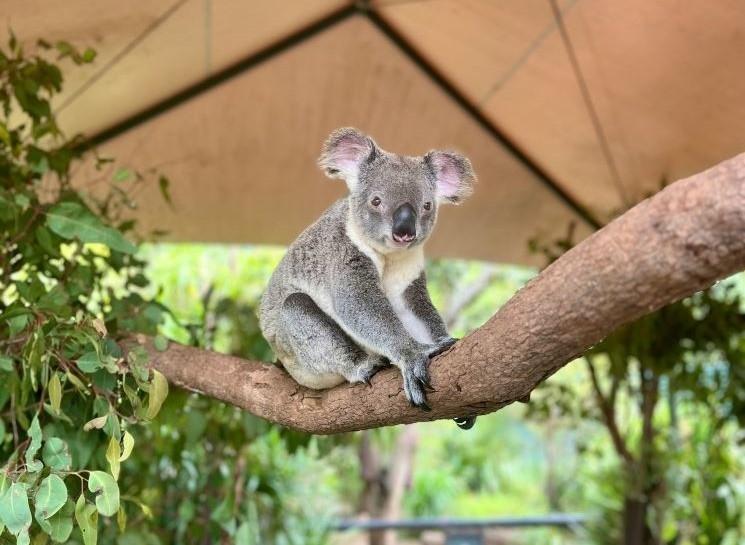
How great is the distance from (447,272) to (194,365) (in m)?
6.59

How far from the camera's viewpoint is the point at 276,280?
8.77 ft

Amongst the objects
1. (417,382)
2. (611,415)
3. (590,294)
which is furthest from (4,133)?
(611,415)

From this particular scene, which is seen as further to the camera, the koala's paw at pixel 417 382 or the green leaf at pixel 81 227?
the green leaf at pixel 81 227

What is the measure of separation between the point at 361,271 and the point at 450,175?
425mm

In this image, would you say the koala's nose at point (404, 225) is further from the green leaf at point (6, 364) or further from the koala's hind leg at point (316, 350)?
the green leaf at point (6, 364)

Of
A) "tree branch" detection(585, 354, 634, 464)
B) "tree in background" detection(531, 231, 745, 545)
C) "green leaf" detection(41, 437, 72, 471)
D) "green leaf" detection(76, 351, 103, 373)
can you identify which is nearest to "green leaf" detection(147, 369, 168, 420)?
"green leaf" detection(76, 351, 103, 373)

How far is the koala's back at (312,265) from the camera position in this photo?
7.97ft

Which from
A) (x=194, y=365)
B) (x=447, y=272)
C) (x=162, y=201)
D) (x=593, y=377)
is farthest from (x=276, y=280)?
(x=447, y=272)

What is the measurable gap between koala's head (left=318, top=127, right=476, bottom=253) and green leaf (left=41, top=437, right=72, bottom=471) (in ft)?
3.08

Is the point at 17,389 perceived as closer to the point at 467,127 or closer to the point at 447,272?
the point at 467,127

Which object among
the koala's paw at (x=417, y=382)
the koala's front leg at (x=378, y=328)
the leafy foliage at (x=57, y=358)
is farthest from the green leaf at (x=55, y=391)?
the koala's paw at (x=417, y=382)

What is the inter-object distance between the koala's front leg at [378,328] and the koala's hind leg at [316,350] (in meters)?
0.04

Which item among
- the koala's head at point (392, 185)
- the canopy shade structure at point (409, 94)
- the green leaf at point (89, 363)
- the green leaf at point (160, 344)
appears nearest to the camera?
the green leaf at point (89, 363)

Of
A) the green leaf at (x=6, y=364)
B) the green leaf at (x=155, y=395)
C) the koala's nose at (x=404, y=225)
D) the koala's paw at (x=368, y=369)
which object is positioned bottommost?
the green leaf at (x=155, y=395)
